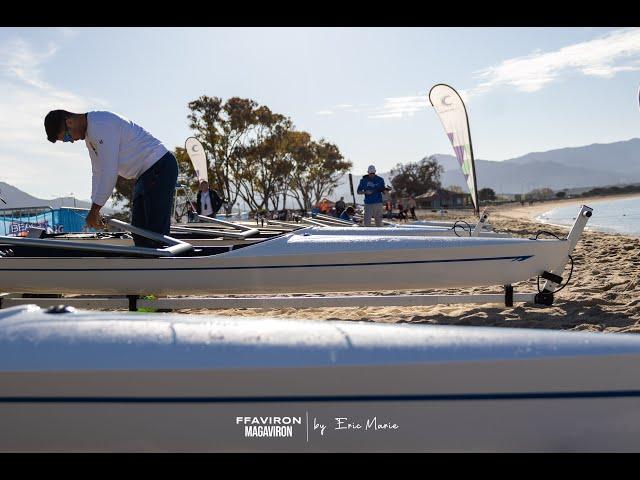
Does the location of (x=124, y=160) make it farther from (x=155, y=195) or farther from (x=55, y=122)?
(x=55, y=122)

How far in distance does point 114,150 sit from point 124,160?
14cm

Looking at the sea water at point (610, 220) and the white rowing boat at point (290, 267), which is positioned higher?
the white rowing boat at point (290, 267)

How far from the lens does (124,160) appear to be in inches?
166

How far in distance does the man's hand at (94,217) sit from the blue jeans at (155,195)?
26cm

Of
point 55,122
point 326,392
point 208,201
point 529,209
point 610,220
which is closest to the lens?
point 326,392

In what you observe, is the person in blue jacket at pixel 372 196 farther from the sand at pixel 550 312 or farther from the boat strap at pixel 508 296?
the boat strap at pixel 508 296

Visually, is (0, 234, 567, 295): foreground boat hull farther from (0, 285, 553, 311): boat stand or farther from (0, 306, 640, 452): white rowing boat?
(0, 306, 640, 452): white rowing boat

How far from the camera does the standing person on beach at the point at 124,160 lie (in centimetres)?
398

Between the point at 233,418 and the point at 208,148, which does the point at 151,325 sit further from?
the point at 208,148

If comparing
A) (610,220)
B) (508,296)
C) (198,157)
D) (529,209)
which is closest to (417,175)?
(529,209)

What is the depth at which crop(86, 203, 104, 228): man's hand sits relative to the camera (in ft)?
13.5

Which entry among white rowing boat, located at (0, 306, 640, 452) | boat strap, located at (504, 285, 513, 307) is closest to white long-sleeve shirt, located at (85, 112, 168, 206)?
white rowing boat, located at (0, 306, 640, 452)

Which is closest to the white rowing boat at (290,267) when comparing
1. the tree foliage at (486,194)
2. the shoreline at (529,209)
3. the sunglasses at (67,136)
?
the sunglasses at (67,136)
